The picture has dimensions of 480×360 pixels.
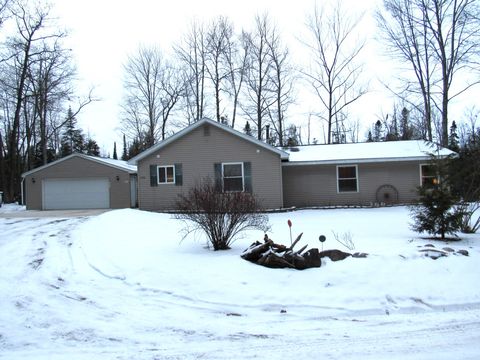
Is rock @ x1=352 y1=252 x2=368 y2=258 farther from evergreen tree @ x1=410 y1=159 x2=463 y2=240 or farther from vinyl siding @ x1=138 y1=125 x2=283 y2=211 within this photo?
vinyl siding @ x1=138 y1=125 x2=283 y2=211

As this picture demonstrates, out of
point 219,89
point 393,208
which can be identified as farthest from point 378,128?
point 393,208

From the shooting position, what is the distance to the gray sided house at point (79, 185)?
2323 cm

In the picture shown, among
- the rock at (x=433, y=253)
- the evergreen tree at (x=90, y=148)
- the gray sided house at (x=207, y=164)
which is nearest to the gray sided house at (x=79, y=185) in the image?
the gray sided house at (x=207, y=164)

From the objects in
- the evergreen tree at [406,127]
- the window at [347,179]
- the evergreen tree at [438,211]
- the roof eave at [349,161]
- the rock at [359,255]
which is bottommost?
the rock at [359,255]

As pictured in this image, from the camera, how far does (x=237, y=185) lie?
19359 millimetres

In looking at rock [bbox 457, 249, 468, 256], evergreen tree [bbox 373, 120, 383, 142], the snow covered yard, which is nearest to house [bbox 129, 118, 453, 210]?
the snow covered yard

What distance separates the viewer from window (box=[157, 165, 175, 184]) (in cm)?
1961

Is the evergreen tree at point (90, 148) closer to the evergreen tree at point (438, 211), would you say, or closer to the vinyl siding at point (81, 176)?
the vinyl siding at point (81, 176)

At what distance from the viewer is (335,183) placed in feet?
66.0

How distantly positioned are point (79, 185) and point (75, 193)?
54 cm

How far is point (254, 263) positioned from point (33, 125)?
3781 centimetres

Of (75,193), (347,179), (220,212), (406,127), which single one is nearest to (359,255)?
(220,212)

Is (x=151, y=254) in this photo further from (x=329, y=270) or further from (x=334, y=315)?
(x=334, y=315)

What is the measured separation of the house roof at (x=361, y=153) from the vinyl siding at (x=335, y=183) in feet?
1.52
